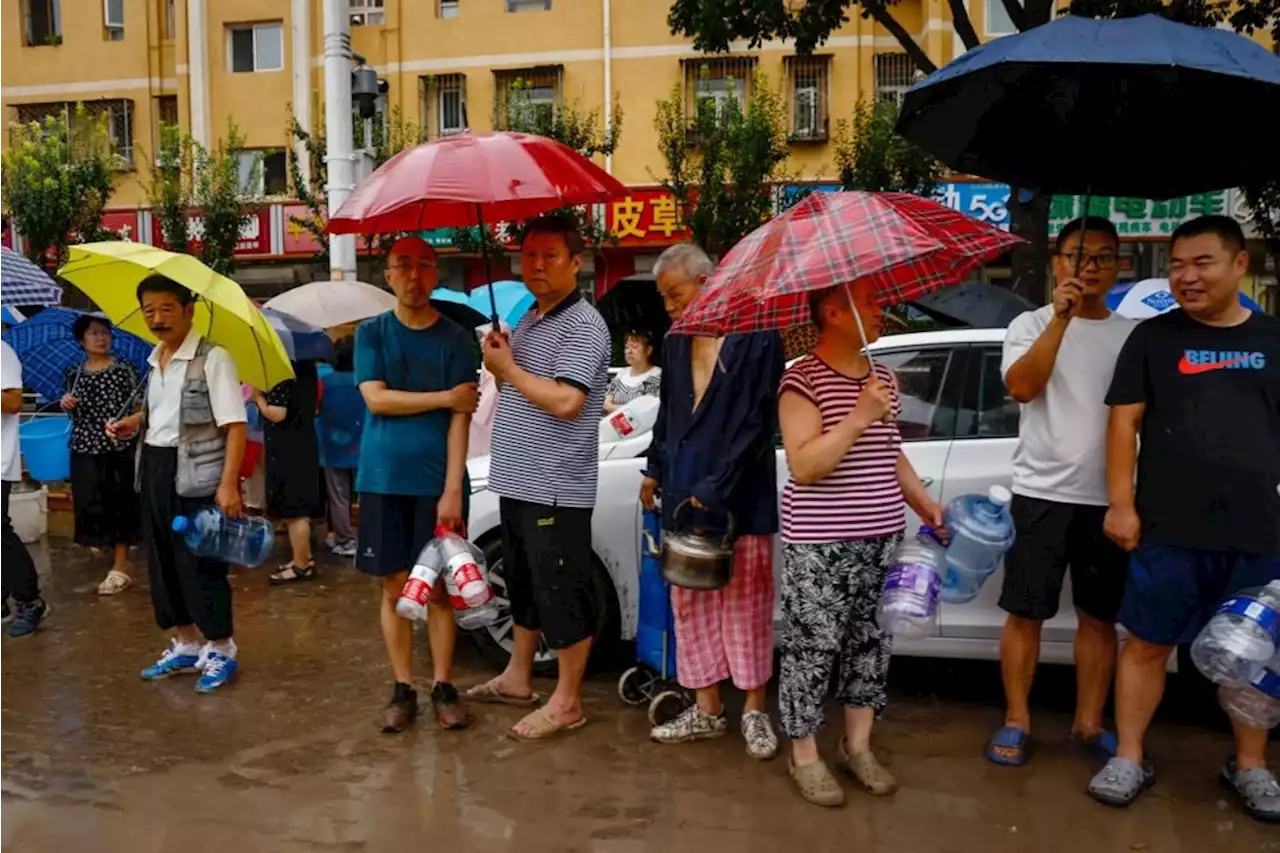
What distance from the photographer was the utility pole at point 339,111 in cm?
872

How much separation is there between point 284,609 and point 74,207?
13.0 m

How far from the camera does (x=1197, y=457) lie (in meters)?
3.43

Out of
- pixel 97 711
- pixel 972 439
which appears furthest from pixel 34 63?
pixel 972 439

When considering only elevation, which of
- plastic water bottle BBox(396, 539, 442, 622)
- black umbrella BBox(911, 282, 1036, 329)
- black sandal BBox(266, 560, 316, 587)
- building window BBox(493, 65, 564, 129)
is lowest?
black sandal BBox(266, 560, 316, 587)

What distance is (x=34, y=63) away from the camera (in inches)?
865

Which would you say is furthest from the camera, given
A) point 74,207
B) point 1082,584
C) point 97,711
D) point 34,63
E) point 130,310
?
point 34,63

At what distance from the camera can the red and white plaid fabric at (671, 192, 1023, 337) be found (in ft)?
10.4

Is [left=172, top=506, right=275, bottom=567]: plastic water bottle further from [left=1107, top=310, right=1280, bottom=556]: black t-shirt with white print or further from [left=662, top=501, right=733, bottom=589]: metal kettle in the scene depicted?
[left=1107, top=310, right=1280, bottom=556]: black t-shirt with white print

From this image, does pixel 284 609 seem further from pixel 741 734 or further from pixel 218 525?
pixel 741 734

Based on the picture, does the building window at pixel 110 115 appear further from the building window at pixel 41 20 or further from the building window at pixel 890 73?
the building window at pixel 890 73

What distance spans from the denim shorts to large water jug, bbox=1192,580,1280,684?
0.05 meters

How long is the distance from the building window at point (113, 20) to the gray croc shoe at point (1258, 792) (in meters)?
23.5

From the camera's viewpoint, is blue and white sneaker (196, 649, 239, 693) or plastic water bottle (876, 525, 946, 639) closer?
plastic water bottle (876, 525, 946, 639)

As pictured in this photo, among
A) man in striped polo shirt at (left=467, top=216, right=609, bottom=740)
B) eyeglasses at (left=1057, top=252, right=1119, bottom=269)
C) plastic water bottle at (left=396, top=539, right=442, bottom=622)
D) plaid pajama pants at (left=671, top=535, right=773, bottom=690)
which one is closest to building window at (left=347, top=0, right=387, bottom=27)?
man in striped polo shirt at (left=467, top=216, right=609, bottom=740)
